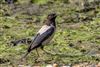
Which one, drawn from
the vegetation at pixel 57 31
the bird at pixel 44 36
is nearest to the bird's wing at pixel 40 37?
the bird at pixel 44 36

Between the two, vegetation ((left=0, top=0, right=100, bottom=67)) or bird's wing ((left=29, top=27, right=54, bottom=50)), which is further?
vegetation ((left=0, top=0, right=100, bottom=67))

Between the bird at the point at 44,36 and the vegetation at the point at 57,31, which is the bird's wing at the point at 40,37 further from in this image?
the vegetation at the point at 57,31

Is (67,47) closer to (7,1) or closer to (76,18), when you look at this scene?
(76,18)

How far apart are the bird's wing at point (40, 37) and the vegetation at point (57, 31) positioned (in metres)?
0.34

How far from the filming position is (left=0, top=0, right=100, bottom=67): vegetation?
493 inches

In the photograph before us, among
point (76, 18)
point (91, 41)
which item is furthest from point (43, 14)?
point (91, 41)

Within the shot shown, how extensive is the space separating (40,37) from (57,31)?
111 inches

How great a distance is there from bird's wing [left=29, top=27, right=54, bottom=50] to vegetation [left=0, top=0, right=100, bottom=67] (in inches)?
13.6

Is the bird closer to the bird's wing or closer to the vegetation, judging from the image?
the bird's wing

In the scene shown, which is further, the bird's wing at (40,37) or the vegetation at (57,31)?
the vegetation at (57,31)

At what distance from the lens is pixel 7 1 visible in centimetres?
2052

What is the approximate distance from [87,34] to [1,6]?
5618mm

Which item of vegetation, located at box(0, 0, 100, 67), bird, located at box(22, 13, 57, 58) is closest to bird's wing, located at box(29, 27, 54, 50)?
bird, located at box(22, 13, 57, 58)

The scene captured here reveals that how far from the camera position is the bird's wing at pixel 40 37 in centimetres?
1241
